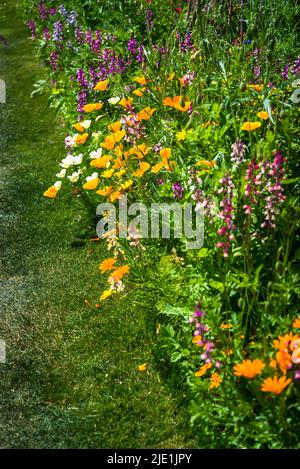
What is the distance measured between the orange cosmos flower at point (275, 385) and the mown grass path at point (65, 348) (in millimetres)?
→ 649

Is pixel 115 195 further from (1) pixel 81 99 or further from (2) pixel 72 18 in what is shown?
(2) pixel 72 18

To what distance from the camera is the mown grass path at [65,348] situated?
2621 mm

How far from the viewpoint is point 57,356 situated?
308 cm

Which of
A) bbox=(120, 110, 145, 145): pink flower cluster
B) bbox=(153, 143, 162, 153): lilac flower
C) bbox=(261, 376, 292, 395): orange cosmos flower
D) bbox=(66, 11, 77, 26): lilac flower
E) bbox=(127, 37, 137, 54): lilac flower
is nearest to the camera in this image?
bbox=(261, 376, 292, 395): orange cosmos flower

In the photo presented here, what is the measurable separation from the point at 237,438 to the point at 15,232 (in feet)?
8.31

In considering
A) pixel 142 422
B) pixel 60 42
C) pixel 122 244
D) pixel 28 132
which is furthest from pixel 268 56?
pixel 60 42

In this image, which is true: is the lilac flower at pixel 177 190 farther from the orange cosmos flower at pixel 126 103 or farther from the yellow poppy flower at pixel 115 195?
the orange cosmos flower at pixel 126 103

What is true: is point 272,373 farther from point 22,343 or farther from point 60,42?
point 60,42

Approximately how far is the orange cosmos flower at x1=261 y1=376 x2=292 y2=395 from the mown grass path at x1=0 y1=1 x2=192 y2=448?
2.13 ft

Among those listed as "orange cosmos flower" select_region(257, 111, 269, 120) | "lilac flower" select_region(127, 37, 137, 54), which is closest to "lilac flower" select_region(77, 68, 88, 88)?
"lilac flower" select_region(127, 37, 137, 54)

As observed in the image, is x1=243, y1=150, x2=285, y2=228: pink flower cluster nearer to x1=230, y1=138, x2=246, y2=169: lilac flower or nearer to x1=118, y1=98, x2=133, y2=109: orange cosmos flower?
x1=230, y1=138, x2=246, y2=169: lilac flower

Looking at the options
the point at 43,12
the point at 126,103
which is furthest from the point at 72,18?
the point at 126,103

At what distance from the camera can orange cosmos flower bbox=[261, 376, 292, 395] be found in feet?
6.60

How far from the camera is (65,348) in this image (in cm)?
313
